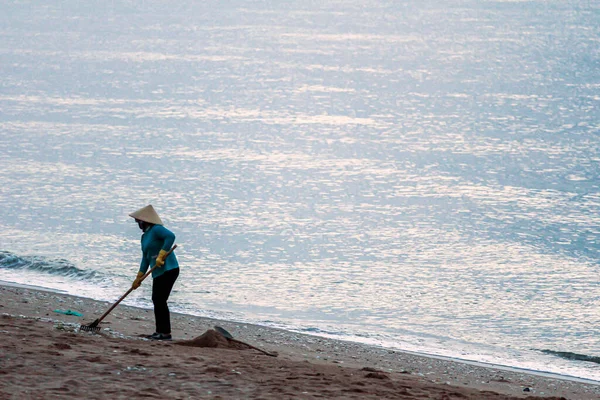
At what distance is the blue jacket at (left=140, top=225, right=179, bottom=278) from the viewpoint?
10906 millimetres

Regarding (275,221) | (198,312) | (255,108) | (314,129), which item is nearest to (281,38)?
(255,108)

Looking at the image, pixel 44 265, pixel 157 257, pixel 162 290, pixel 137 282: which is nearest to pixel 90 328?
pixel 137 282

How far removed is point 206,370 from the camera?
9133 millimetres

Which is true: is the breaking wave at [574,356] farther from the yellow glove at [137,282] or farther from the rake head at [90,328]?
the rake head at [90,328]

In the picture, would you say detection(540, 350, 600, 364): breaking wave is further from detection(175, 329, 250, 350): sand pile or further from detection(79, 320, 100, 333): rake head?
detection(79, 320, 100, 333): rake head

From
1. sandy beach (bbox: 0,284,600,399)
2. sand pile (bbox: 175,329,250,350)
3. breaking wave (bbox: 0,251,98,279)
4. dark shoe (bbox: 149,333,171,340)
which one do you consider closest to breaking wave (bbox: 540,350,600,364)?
sandy beach (bbox: 0,284,600,399)

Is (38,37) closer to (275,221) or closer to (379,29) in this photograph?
(379,29)

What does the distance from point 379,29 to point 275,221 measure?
180 ft

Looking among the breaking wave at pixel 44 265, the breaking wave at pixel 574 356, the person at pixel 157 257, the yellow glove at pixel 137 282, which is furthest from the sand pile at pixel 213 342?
the breaking wave at pixel 44 265

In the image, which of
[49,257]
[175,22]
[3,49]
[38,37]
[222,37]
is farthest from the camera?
[175,22]

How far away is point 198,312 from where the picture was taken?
49.8 feet

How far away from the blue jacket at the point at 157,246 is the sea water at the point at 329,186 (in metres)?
2.62

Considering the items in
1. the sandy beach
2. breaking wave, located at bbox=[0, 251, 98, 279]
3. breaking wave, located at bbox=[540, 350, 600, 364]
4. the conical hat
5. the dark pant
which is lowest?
the sandy beach

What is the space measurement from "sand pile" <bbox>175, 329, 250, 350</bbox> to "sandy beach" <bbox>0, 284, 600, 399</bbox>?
0.02 m
